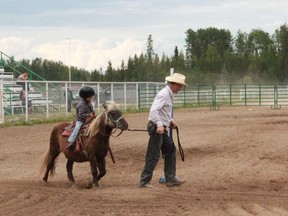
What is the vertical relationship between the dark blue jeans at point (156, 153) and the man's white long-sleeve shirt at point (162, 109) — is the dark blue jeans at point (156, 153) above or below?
below

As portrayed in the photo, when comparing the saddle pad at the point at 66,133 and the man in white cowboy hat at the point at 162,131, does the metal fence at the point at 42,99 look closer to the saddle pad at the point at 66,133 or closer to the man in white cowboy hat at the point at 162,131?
the saddle pad at the point at 66,133

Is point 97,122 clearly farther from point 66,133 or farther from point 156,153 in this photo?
point 156,153

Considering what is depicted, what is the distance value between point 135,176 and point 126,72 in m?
77.2

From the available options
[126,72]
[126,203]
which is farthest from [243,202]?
[126,72]

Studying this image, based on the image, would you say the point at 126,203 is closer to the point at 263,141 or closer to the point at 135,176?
the point at 135,176

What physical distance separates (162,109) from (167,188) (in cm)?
134

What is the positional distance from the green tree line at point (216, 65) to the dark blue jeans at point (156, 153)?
71930 mm

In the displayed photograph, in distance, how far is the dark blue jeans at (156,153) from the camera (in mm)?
10016

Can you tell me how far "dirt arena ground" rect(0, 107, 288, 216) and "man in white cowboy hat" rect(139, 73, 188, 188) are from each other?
0.86 ft

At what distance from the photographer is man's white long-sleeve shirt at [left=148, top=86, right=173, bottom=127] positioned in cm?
988

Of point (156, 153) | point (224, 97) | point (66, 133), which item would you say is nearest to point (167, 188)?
point (156, 153)

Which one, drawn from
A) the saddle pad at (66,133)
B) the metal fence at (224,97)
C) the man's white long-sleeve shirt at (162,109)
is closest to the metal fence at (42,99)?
the metal fence at (224,97)

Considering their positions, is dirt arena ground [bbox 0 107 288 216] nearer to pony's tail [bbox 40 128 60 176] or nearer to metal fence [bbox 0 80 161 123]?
pony's tail [bbox 40 128 60 176]

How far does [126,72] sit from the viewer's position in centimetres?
8856
